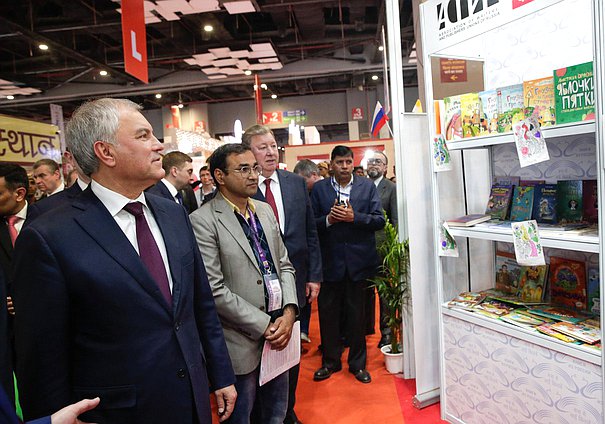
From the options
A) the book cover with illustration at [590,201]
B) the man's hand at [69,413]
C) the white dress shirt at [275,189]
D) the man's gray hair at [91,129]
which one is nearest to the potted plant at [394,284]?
the white dress shirt at [275,189]

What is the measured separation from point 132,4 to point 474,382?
4.22 meters

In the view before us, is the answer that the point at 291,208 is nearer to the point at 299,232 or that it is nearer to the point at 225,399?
the point at 299,232

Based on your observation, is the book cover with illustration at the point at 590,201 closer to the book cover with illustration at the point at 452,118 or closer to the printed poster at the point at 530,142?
the printed poster at the point at 530,142

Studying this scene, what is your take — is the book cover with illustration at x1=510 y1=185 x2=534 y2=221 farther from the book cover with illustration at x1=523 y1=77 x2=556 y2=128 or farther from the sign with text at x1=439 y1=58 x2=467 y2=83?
the sign with text at x1=439 y1=58 x2=467 y2=83

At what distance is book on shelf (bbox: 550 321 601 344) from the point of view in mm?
1900

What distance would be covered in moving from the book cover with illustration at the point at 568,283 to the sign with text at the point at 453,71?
146cm

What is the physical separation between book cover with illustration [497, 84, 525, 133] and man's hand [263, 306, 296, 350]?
54.9 inches

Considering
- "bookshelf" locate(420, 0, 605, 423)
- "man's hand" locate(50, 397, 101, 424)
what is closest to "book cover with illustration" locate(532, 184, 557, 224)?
"bookshelf" locate(420, 0, 605, 423)

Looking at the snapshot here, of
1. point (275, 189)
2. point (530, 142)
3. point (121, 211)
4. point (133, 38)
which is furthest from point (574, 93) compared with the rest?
point (133, 38)

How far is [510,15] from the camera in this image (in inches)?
84.4

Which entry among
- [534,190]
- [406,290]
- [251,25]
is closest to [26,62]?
[251,25]

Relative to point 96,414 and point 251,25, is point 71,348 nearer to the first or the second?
point 96,414

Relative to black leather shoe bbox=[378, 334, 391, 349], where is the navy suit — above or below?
above

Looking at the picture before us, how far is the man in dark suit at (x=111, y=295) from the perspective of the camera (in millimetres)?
1185
